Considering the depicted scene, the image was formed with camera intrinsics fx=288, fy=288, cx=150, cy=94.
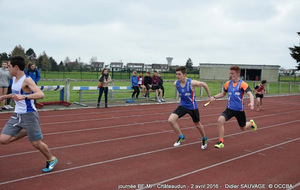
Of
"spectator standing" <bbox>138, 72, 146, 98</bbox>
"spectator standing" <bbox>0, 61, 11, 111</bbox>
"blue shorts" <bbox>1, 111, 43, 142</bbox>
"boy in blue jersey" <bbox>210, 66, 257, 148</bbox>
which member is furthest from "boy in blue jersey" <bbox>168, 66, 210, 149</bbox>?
"spectator standing" <bbox>138, 72, 146, 98</bbox>

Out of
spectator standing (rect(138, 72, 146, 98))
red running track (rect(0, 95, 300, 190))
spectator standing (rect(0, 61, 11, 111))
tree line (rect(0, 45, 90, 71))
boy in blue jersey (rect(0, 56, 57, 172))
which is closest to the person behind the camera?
boy in blue jersey (rect(0, 56, 57, 172))

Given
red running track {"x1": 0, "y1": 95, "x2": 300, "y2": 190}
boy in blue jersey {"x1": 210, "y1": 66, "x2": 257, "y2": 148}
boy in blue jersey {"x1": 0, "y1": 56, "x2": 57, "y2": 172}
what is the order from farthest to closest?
boy in blue jersey {"x1": 210, "y1": 66, "x2": 257, "y2": 148} → red running track {"x1": 0, "y1": 95, "x2": 300, "y2": 190} → boy in blue jersey {"x1": 0, "y1": 56, "x2": 57, "y2": 172}

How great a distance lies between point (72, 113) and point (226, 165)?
23.9ft

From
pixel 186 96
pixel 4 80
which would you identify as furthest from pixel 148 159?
pixel 4 80

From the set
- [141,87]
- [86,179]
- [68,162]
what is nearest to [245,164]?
[86,179]

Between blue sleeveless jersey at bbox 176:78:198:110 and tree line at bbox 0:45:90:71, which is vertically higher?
tree line at bbox 0:45:90:71

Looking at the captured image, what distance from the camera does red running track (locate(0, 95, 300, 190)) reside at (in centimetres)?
448

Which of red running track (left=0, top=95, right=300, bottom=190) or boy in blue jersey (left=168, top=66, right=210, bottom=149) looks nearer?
red running track (left=0, top=95, right=300, bottom=190)

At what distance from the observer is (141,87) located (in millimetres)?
15945

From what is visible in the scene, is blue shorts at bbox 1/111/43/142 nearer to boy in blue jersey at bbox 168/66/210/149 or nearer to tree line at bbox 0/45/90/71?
boy in blue jersey at bbox 168/66/210/149

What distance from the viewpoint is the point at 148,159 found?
5.66 m

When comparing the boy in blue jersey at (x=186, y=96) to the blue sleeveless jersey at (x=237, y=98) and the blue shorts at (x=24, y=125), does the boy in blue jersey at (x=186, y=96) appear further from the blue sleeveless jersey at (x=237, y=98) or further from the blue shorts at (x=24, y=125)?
the blue shorts at (x=24, y=125)

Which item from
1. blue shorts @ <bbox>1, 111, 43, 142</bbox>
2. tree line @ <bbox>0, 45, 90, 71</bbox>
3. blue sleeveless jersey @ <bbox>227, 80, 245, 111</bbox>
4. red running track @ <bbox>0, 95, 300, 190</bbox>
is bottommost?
red running track @ <bbox>0, 95, 300, 190</bbox>

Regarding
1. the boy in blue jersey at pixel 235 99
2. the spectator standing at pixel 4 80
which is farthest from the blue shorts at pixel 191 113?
the spectator standing at pixel 4 80
